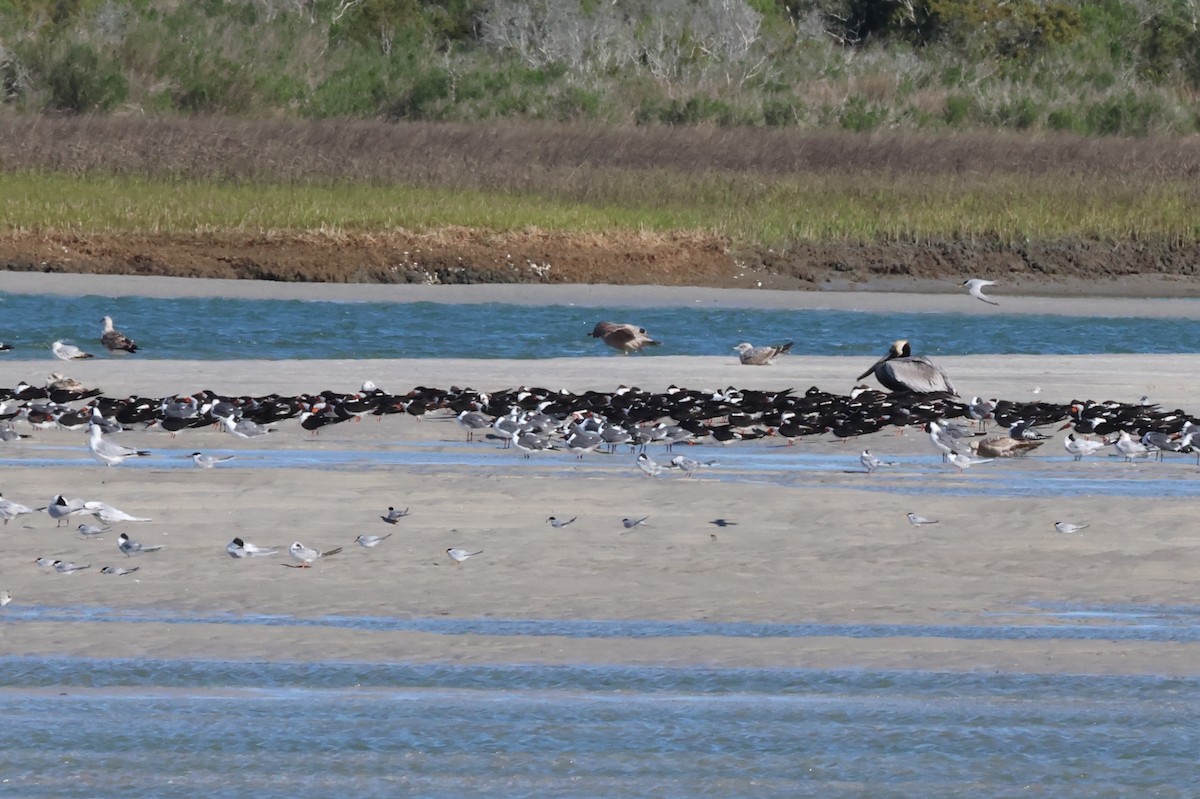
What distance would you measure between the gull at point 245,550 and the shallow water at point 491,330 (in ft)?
31.9

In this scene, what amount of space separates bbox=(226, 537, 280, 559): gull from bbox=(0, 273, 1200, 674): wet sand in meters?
0.04

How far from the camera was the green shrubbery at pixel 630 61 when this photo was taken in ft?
128

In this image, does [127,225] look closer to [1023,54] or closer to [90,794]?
[90,794]

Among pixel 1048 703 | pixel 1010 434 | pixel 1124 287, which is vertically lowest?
pixel 1124 287

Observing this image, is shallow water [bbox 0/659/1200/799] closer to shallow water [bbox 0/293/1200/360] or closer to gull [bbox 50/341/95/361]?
gull [bbox 50/341/95/361]

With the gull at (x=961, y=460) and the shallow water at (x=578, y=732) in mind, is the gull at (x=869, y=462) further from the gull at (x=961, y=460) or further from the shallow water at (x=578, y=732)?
the shallow water at (x=578, y=732)

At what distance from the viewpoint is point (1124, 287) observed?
27.6m

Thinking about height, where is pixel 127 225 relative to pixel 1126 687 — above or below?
below

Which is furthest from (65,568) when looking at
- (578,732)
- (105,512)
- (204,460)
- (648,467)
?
(648,467)

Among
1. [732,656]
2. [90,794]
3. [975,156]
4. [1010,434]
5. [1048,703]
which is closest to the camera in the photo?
→ [90,794]

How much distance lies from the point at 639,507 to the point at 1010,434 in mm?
3025

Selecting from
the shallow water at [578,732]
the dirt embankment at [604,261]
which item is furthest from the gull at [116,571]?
the dirt embankment at [604,261]

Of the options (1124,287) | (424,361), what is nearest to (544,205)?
(1124,287)

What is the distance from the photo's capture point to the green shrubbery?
3888cm
